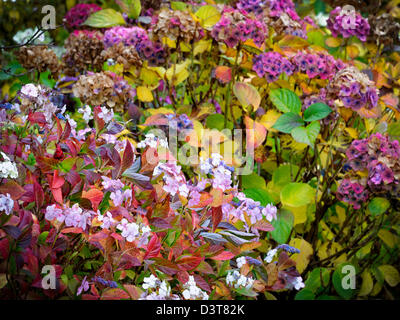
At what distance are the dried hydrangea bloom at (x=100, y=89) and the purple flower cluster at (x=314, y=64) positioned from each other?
627 millimetres

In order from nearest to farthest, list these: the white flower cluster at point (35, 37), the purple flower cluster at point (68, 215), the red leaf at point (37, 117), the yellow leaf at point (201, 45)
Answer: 1. the purple flower cluster at point (68, 215)
2. the red leaf at point (37, 117)
3. the white flower cluster at point (35, 37)
4. the yellow leaf at point (201, 45)

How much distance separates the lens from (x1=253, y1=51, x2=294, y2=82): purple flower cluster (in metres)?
1.76

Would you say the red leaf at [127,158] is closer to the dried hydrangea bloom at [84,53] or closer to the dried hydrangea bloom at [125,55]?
the dried hydrangea bloom at [125,55]

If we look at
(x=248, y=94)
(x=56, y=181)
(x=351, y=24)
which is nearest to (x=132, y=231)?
(x=56, y=181)

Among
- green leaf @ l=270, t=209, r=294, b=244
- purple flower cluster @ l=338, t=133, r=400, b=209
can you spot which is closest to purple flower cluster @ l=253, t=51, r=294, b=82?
purple flower cluster @ l=338, t=133, r=400, b=209

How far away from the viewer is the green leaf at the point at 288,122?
1.63 meters

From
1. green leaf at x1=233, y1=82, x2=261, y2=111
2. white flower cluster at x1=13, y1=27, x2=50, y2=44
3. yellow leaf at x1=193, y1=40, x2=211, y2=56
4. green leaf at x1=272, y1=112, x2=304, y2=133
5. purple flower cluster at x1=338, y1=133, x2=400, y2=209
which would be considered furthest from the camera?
yellow leaf at x1=193, y1=40, x2=211, y2=56

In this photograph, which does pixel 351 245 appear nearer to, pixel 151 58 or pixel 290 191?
pixel 290 191

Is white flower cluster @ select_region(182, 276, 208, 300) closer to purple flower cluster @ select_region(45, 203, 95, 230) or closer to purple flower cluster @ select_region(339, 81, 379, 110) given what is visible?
purple flower cluster @ select_region(45, 203, 95, 230)

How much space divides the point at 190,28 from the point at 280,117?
1.48ft

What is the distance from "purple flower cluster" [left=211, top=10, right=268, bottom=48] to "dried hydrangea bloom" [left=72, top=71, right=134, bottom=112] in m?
0.38

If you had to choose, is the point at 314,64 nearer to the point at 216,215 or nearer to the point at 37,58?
the point at 216,215

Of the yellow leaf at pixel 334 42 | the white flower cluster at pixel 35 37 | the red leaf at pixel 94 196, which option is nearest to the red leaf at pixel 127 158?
the red leaf at pixel 94 196
